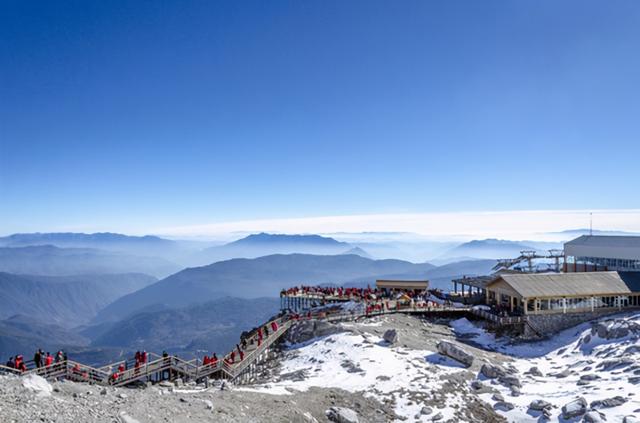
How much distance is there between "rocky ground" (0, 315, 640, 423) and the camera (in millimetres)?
17484

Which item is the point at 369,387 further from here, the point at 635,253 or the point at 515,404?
the point at 635,253

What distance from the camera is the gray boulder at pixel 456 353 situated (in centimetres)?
3066

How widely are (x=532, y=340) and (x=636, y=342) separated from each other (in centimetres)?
871

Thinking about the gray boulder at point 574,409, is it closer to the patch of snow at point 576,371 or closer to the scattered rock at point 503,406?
the patch of snow at point 576,371

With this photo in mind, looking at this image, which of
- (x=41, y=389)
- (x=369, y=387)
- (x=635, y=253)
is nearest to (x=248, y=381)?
(x=369, y=387)

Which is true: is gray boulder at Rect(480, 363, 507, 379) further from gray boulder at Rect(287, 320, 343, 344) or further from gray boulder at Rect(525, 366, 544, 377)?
gray boulder at Rect(287, 320, 343, 344)

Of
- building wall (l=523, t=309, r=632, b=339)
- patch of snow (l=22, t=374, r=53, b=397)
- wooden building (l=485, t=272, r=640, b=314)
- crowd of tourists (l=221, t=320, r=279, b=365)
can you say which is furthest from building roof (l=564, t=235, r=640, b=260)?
patch of snow (l=22, t=374, r=53, b=397)

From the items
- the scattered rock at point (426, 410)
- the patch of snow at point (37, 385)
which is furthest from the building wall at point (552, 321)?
the patch of snow at point (37, 385)

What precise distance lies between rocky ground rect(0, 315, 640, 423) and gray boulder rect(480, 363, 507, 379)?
0.07m

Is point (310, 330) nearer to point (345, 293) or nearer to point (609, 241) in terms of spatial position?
point (345, 293)

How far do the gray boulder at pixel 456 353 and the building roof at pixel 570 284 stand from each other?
49.2 feet

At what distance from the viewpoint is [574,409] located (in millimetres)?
22359

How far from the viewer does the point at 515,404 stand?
24.7m

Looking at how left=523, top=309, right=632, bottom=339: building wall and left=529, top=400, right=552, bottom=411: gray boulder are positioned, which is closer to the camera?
left=529, top=400, right=552, bottom=411: gray boulder
